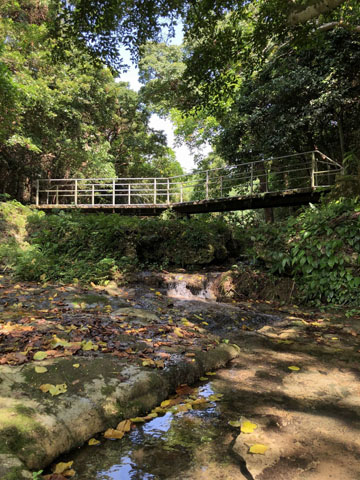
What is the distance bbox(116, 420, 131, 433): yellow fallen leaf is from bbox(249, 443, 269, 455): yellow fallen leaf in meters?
0.87

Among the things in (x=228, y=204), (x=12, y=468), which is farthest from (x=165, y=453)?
(x=228, y=204)

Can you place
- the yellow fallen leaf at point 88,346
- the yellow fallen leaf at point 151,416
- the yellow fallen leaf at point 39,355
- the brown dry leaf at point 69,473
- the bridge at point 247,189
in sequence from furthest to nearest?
the bridge at point 247,189 < the yellow fallen leaf at point 88,346 < the yellow fallen leaf at point 39,355 < the yellow fallen leaf at point 151,416 < the brown dry leaf at point 69,473

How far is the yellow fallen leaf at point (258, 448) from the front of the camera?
1.97 m

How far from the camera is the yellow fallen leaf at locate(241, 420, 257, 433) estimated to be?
2229 mm

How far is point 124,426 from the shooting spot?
7.47ft

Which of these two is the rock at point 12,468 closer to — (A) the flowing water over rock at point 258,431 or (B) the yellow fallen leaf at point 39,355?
(A) the flowing water over rock at point 258,431

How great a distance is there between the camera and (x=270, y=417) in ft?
8.02

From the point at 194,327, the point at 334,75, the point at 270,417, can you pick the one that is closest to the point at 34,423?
the point at 270,417

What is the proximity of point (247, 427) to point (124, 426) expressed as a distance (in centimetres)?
89

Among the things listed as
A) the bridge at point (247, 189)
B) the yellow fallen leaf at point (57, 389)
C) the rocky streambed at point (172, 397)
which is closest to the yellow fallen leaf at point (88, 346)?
the rocky streambed at point (172, 397)

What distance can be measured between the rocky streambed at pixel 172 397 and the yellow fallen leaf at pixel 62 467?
0.04 metres

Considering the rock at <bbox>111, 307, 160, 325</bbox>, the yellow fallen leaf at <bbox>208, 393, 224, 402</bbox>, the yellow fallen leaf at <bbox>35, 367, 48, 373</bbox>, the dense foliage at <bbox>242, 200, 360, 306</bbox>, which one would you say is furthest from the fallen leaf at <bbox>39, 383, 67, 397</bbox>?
the dense foliage at <bbox>242, 200, 360, 306</bbox>

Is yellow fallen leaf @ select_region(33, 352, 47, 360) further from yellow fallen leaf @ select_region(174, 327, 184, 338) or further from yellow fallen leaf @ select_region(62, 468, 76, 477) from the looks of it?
yellow fallen leaf @ select_region(174, 327, 184, 338)

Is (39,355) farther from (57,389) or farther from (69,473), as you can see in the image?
(69,473)
